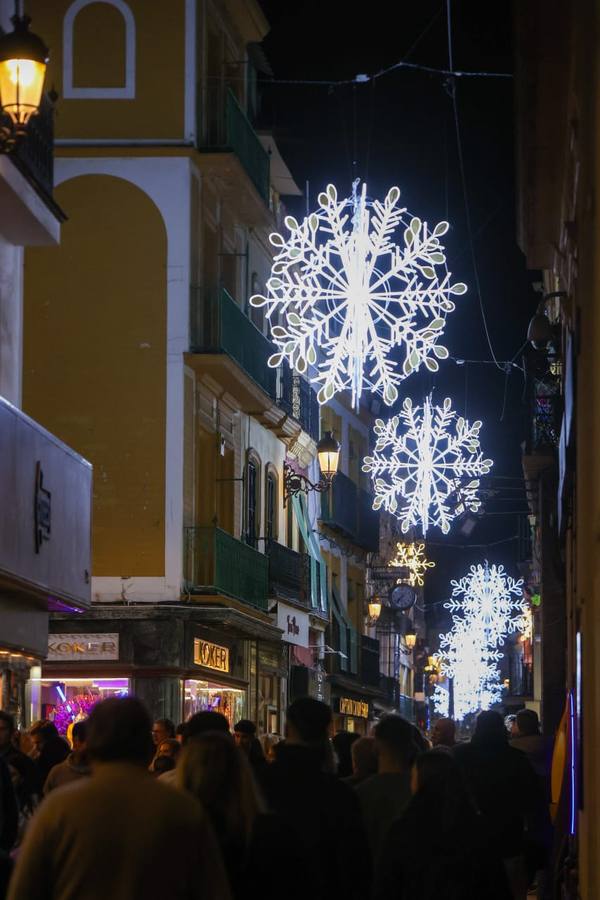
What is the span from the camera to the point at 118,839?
5559mm

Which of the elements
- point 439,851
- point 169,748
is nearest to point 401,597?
point 169,748

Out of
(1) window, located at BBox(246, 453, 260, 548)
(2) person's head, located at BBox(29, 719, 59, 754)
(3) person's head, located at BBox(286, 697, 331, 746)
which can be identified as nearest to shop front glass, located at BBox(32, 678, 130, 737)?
(1) window, located at BBox(246, 453, 260, 548)

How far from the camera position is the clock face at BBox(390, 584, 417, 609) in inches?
1930

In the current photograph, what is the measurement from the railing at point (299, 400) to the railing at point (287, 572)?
240 cm

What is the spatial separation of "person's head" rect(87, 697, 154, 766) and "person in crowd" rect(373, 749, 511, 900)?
6.04 ft

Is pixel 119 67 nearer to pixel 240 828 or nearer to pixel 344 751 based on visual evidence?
pixel 344 751

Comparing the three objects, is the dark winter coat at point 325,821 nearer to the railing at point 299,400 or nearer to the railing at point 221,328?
the railing at point 221,328

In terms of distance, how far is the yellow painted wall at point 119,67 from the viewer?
26.7m

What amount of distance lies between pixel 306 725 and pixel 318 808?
0.42 m

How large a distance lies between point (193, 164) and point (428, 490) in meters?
5.68

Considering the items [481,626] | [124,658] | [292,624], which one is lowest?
[124,658]

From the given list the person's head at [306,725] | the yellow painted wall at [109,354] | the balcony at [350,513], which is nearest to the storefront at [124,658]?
the yellow painted wall at [109,354]

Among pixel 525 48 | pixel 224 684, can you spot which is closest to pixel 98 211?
pixel 224 684

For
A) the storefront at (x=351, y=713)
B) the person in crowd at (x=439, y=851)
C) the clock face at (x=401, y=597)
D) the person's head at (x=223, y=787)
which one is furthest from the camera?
the clock face at (x=401, y=597)
